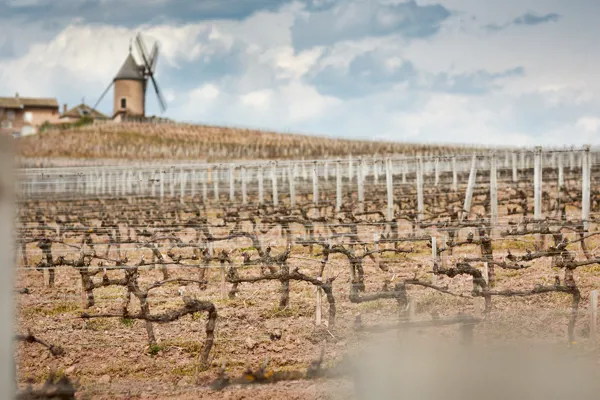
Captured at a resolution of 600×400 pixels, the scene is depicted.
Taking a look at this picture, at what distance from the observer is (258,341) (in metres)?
6.97

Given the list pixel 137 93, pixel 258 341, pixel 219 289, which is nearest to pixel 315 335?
pixel 258 341

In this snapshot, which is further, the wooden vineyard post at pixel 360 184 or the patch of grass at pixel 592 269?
the wooden vineyard post at pixel 360 184

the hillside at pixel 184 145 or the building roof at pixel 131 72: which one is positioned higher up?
the building roof at pixel 131 72

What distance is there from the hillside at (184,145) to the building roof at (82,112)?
49.2ft

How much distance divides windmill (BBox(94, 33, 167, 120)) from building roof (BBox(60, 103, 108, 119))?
7.11 m

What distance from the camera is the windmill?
8194cm

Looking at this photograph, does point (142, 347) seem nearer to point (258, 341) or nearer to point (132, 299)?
point (258, 341)

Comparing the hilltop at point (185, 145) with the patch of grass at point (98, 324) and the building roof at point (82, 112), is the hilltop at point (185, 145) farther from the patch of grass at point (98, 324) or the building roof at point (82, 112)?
the patch of grass at point (98, 324)

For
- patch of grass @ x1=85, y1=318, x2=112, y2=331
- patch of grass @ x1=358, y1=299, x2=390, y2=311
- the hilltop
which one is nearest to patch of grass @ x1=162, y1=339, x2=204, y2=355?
patch of grass @ x1=85, y1=318, x2=112, y2=331

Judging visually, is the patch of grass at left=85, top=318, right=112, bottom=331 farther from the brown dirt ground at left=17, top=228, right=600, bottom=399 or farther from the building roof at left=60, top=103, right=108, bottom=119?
the building roof at left=60, top=103, right=108, bottom=119

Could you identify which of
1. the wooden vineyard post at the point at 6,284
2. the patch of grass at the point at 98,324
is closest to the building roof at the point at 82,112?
the patch of grass at the point at 98,324

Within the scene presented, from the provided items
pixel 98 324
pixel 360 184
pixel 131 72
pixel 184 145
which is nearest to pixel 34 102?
pixel 131 72

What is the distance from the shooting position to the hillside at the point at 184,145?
6203cm

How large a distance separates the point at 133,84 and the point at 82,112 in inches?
453
